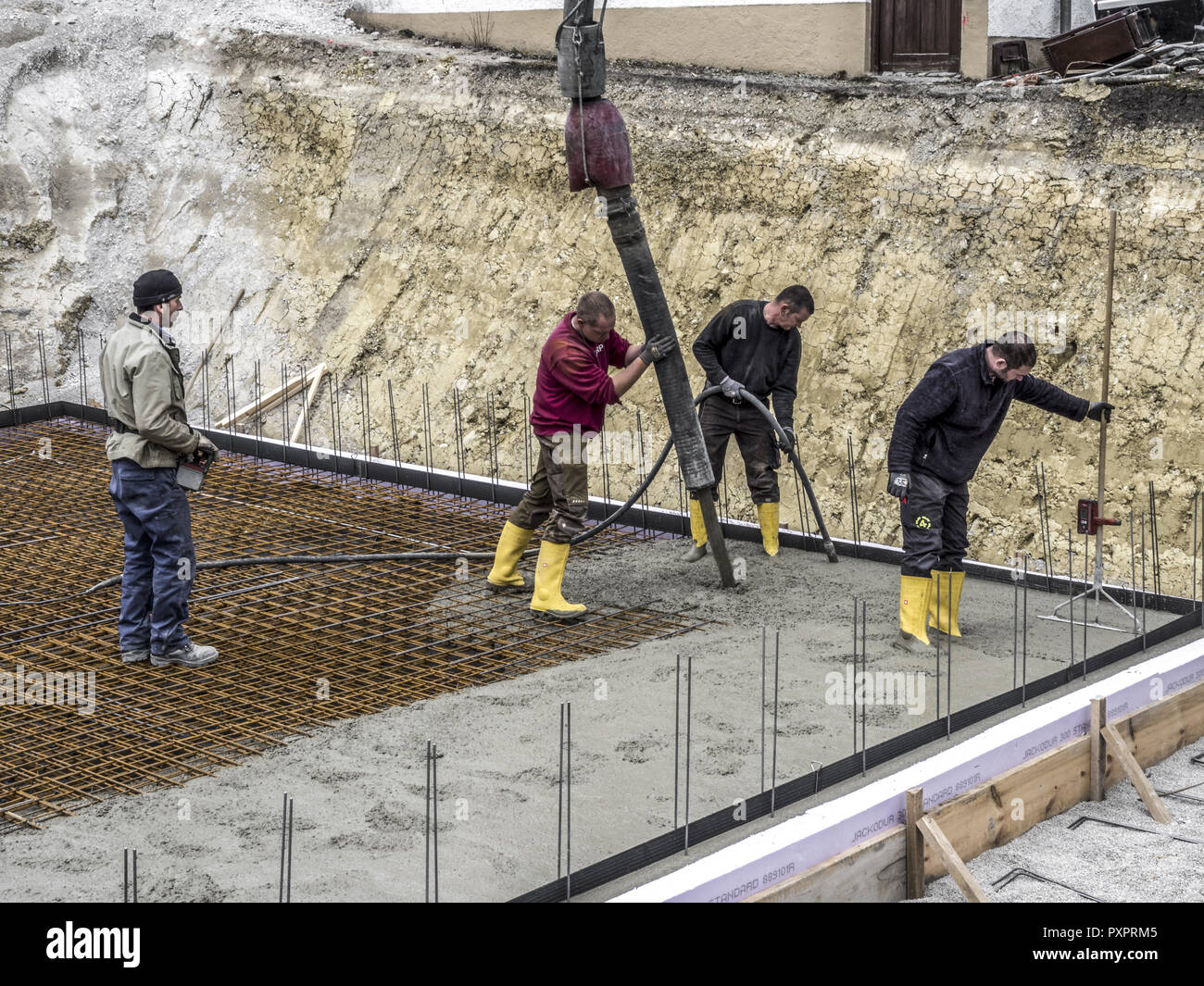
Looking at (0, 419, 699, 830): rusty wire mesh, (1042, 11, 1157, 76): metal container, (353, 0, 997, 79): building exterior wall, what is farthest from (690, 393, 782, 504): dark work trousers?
(353, 0, 997, 79): building exterior wall

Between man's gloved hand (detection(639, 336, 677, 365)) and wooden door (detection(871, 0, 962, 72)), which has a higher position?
wooden door (detection(871, 0, 962, 72))

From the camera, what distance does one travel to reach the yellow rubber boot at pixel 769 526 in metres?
Answer: 7.95

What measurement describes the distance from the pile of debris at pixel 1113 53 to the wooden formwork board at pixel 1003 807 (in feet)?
17.6

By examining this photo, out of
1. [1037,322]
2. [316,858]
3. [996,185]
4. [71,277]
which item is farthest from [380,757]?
[71,277]

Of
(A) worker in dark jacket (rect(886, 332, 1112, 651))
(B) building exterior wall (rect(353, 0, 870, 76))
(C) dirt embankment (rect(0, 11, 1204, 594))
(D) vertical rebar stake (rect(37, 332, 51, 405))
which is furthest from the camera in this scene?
(D) vertical rebar stake (rect(37, 332, 51, 405))

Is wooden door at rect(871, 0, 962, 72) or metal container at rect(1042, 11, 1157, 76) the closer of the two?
metal container at rect(1042, 11, 1157, 76)

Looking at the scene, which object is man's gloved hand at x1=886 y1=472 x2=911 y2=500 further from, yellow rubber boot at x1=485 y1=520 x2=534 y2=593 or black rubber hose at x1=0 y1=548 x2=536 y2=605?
black rubber hose at x1=0 y1=548 x2=536 y2=605

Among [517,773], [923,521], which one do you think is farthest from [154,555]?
[923,521]

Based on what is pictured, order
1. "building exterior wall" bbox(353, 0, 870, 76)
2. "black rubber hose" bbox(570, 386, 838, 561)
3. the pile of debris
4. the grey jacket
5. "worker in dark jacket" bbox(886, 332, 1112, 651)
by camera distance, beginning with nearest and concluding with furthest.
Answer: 1. the grey jacket
2. "worker in dark jacket" bbox(886, 332, 1112, 651)
3. "black rubber hose" bbox(570, 386, 838, 561)
4. the pile of debris
5. "building exterior wall" bbox(353, 0, 870, 76)

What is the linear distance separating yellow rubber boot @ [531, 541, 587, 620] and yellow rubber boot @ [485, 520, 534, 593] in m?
0.27

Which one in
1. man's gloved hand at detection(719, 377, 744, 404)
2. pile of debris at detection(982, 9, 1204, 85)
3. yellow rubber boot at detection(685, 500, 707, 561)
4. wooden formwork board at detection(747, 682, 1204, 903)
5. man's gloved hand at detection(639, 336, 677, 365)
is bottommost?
wooden formwork board at detection(747, 682, 1204, 903)

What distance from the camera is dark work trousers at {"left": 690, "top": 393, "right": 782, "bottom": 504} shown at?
7836 mm

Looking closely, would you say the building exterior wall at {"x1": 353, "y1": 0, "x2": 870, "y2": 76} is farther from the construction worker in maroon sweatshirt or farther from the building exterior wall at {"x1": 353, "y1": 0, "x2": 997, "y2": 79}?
the construction worker in maroon sweatshirt

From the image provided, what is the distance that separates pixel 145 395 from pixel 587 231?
6.50 metres
